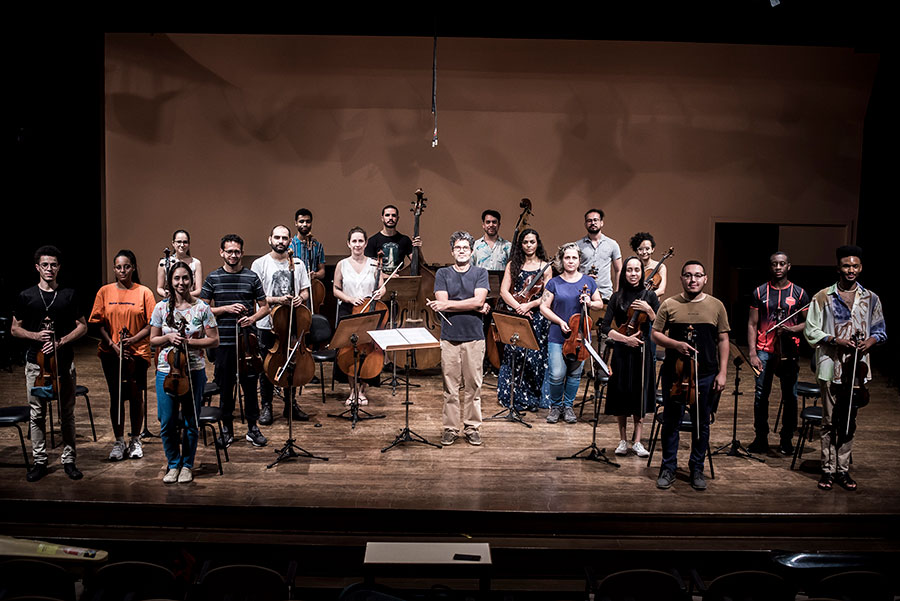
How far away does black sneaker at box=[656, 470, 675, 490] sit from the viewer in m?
4.89

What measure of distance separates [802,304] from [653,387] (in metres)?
1.23

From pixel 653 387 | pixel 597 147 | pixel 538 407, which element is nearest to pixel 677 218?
pixel 597 147

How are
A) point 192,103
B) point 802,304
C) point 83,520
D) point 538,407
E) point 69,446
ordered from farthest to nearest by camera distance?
point 192,103
point 538,407
point 802,304
point 69,446
point 83,520

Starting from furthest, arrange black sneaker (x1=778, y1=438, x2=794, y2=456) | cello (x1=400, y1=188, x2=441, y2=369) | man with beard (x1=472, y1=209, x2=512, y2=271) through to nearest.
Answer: man with beard (x1=472, y1=209, x2=512, y2=271) < cello (x1=400, y1=188, x2=441, y2=369) < black sneaker (x1=778, y1=438, x2=794, y2=456)

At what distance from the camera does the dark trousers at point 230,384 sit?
5.25 meters

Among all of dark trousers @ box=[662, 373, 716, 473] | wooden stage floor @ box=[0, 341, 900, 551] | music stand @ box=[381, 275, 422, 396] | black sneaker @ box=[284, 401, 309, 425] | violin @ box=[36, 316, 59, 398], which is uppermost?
music stand @ box=[381, 275, 422, 396]

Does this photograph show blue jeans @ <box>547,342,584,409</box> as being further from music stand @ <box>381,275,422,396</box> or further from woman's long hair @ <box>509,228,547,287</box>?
music stand @ <box>381,275,422,396</box>

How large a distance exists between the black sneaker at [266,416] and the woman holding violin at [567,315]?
7.78 ft

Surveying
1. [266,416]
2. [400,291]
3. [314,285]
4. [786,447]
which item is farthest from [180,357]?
[786,447]

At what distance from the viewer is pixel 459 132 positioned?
954cm

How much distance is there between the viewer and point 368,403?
678 centimetres

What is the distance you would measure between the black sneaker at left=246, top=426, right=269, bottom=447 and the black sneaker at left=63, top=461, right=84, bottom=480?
3.89ft

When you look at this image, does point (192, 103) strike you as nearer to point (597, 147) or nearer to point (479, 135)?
point (479, 135)

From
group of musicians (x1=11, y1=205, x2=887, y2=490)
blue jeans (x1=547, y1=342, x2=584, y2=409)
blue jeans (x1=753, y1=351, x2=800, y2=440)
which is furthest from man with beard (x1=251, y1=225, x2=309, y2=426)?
blue jeans (x1=753, y1=351, x2=800, y2=440)
